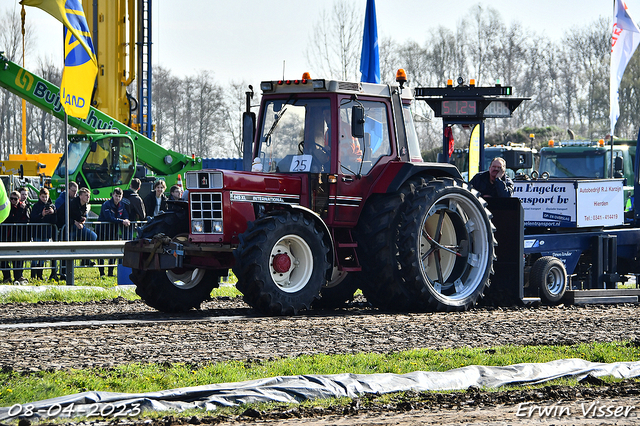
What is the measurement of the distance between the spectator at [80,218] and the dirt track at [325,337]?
12.6 feet

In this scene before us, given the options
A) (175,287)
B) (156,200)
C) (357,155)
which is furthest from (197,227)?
(156,200)

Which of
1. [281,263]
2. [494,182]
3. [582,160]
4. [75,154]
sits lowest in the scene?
[281,263]

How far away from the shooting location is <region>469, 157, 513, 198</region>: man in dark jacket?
39.0 feet

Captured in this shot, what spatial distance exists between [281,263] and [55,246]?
17.6 ft

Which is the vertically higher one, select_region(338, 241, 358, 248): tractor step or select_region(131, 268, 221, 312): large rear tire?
select_region(338, 241, 358, 248): tractor step

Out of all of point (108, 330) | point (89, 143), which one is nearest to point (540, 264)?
point (108, 330)

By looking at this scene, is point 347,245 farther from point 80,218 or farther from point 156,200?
point 156,200

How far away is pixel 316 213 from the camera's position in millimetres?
10273

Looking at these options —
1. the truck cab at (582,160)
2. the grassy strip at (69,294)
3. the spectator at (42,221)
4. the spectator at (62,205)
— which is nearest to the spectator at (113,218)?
the spectator at (62,205)

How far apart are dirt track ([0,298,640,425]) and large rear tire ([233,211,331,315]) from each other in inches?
8.9

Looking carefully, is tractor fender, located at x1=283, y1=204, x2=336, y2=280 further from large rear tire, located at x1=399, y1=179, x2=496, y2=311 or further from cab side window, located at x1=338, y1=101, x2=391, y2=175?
large rear tire, located at x1=399, y1=179, x2=496, y2=311

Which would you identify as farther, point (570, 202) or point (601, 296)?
point (570, 202)

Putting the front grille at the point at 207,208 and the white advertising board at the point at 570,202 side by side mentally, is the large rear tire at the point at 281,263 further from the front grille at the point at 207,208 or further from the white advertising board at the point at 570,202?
the white advertising board at the point at 570,202

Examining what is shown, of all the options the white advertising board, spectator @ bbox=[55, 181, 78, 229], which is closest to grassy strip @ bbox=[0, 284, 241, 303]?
spectator @ bbox=[55, 181, 78, 229]
